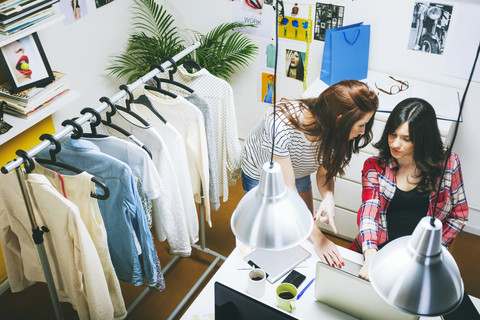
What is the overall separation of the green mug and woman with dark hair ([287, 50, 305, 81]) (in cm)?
209

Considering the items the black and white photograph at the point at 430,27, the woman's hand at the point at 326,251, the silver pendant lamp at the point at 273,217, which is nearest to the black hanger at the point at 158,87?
the woman's hand at the point at 326,251

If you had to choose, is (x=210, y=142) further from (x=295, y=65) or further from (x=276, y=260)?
(x=295, y=65)

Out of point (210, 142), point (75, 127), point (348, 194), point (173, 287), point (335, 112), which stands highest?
point (75, 127)

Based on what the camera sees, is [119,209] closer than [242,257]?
Yes

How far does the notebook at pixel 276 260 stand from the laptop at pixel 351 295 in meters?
0.21

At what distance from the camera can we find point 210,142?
2.34 m

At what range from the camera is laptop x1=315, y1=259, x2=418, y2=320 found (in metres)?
1.69

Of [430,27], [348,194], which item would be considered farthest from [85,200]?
[430,27]

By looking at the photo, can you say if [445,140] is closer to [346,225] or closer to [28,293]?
[346,225]

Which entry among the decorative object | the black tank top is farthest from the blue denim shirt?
the decorative object

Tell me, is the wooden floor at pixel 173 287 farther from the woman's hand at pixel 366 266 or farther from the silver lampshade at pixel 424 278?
the silver lampshade at pixel 424 278

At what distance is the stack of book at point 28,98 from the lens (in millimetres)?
2555

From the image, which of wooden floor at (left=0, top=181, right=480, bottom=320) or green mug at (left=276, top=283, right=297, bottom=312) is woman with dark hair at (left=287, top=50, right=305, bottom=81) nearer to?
wooden floor at (left=0, top=181, right=480, bottom=320)

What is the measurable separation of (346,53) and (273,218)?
7.21 ft
